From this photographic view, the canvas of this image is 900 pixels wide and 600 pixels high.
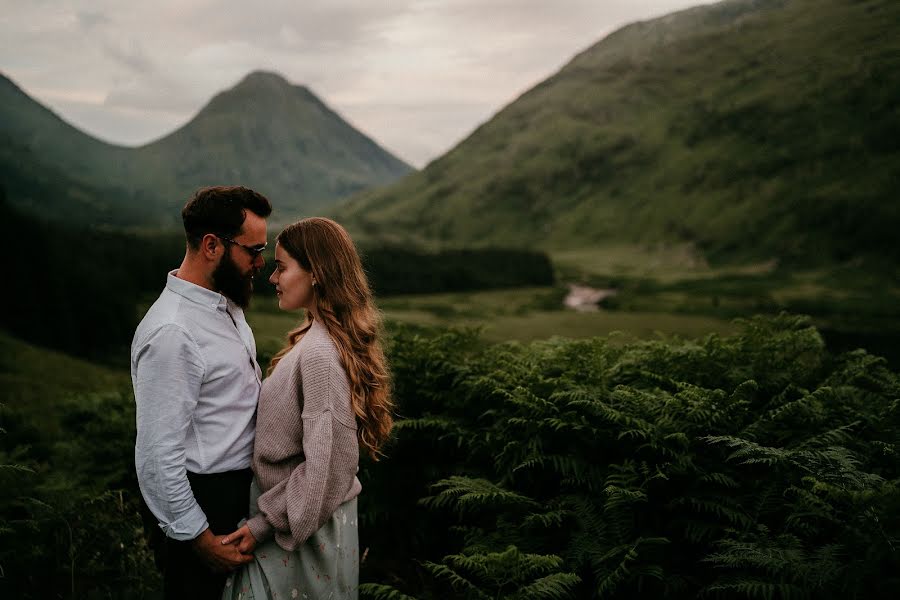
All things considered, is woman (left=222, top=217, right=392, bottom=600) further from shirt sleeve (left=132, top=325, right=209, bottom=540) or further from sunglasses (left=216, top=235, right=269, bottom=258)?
shirt sleeve (left=132, top=325, right=209, bottom=540)

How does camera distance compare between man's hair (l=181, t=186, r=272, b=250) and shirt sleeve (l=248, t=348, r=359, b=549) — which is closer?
shirt sleeve (l=248, t=348, r=359, b=549)

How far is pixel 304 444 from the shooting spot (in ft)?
11.1

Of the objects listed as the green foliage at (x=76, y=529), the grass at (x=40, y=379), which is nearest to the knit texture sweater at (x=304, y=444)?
the green foliage at (x=76, y=529)

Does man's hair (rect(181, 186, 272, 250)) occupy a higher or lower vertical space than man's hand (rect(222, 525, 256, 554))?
higher

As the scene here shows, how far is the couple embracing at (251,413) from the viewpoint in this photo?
10.9 feet

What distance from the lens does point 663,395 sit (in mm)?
4965

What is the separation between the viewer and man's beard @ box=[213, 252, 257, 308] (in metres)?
3.71

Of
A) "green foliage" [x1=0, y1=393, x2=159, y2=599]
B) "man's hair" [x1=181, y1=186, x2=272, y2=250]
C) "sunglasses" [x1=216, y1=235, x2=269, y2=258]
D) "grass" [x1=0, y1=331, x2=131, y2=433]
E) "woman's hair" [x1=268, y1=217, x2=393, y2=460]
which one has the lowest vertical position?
"grass" [x1=0, y1=331, x2=131, y2=433]

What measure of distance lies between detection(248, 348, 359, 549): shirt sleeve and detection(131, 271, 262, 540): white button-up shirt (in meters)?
0.38

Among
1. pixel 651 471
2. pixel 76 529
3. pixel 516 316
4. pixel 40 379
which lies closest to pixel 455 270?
pixel 516 316

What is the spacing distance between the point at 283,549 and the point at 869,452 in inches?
153

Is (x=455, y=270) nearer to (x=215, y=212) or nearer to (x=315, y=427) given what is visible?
(x=215, y=212)

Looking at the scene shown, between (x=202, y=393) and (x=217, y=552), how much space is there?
2.84 feet

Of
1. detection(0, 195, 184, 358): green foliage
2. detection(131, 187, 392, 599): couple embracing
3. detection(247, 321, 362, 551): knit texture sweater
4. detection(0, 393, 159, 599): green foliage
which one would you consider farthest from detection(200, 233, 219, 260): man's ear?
detection(0, 195, 184, 358): green foliage
